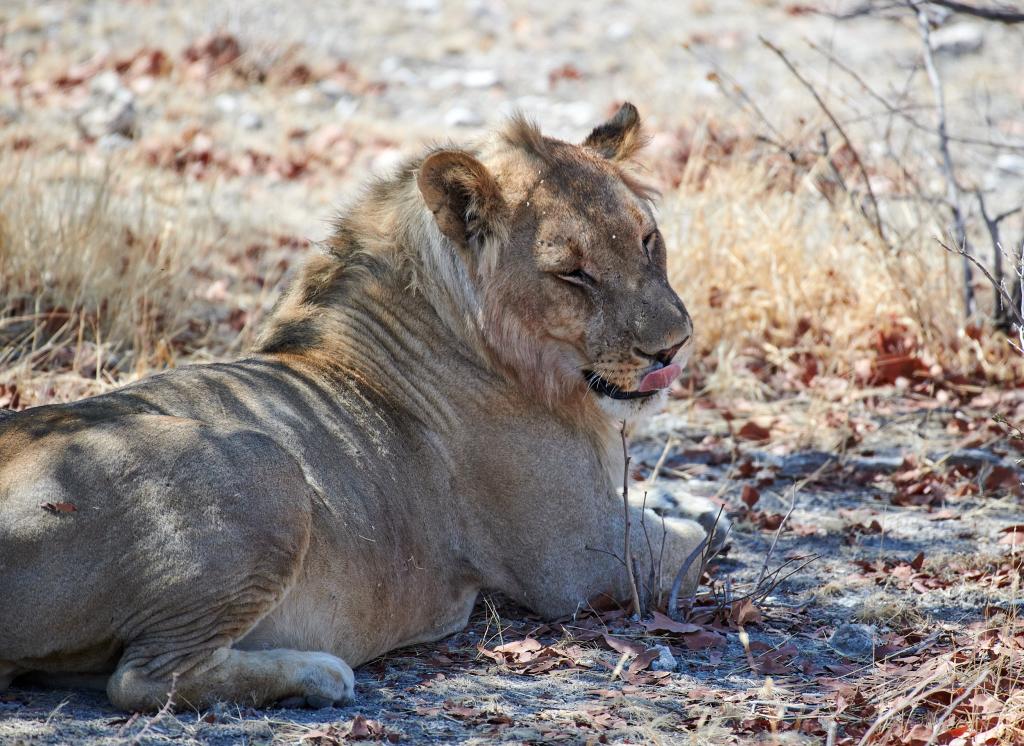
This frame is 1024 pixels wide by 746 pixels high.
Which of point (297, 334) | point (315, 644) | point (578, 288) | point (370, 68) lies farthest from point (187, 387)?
point (370, 68)

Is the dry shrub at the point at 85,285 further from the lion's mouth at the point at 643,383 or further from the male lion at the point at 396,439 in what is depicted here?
the lion's mouth at the point at 643,383

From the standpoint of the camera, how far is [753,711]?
356 centimetres

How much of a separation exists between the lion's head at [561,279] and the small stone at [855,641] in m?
1.02

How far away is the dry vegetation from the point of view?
3631 millimetres

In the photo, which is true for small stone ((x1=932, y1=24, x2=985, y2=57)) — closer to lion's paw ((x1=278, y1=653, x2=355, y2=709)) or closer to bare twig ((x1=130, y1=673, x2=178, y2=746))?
lion's paw ((x1=278, y1=653, x2=355, y2=709))

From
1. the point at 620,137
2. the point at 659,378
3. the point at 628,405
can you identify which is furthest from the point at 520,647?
the point at 620,137

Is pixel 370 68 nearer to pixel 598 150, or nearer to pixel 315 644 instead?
pixel 598 150

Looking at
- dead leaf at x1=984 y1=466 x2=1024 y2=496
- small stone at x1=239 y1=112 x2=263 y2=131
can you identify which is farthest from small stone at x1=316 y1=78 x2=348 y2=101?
dead leaf at x1=984 y1=466 x2=1024 y2=496

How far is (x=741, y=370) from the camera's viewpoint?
7.38 meters

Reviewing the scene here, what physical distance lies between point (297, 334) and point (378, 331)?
0.96 ft

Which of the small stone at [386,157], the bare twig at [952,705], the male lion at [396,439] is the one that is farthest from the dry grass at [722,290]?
the bare twig at [952,705]

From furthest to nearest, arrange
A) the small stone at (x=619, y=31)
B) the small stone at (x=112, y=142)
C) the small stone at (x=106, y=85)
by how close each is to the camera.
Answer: the small stone at (x=619, y=31) < the small stone at (x=106, y=85) < the small stone at (x=112, y=142)

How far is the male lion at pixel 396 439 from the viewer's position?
3541 millimetres

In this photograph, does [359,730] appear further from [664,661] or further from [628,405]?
[628,405]
